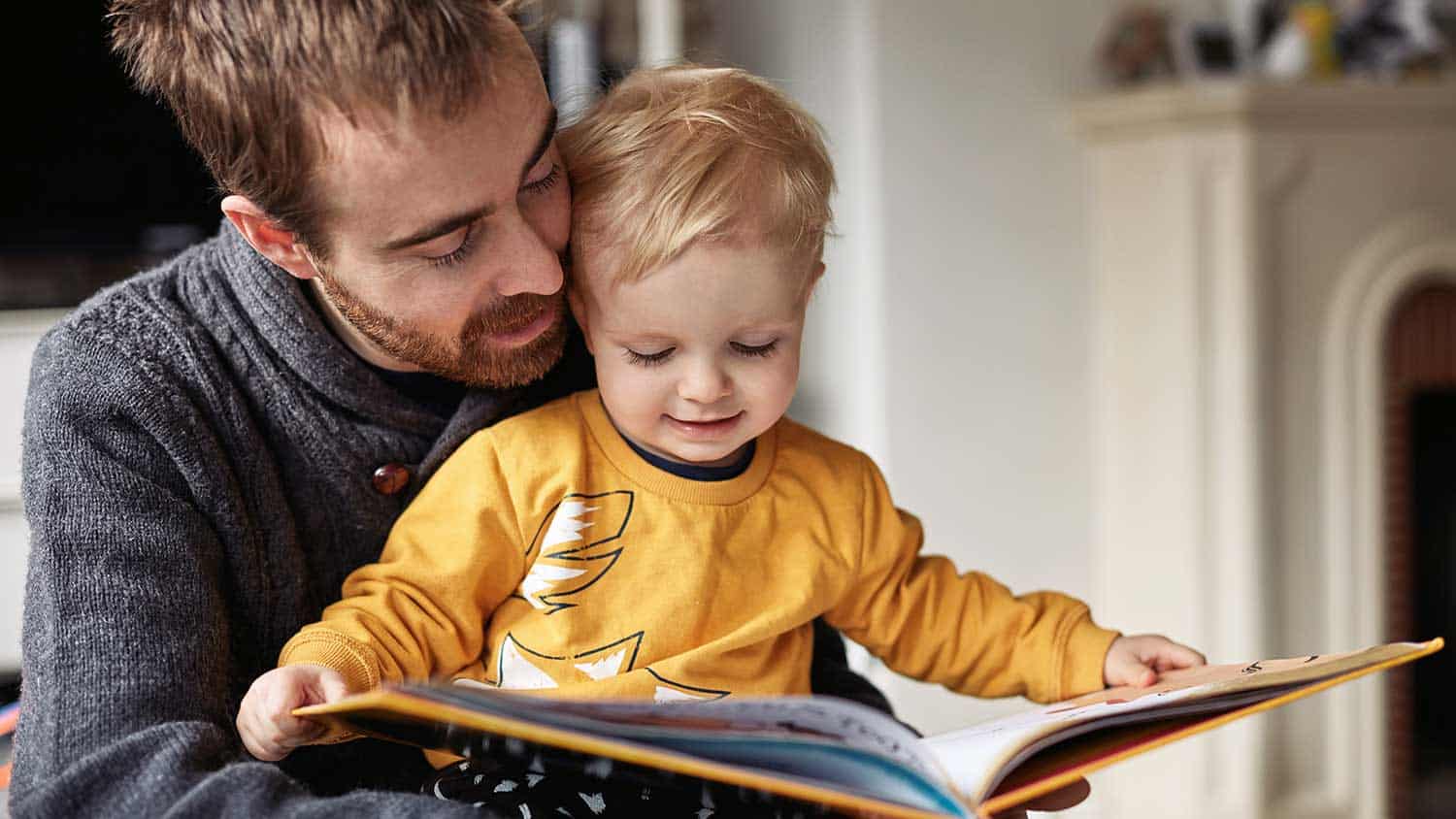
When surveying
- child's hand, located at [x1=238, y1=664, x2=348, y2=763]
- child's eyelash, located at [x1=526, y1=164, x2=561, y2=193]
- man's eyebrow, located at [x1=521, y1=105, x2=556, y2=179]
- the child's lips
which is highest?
man's eyebrow, located at [x1=521, y1=105, x2=556, y2=179]

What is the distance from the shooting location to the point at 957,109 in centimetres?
285

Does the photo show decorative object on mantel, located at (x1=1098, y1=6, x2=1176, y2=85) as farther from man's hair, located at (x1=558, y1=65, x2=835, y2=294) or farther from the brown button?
the brown button

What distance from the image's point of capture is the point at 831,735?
0.79m

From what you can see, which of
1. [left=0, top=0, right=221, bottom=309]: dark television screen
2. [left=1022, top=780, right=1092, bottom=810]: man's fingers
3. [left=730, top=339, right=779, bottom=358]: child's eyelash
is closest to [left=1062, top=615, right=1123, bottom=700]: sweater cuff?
[left=1022, top=780, right=1092, bottom=810]: man's fingers

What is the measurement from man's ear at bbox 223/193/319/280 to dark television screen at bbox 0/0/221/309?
1.86m

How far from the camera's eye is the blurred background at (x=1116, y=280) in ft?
9.11

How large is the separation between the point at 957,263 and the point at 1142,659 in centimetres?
182

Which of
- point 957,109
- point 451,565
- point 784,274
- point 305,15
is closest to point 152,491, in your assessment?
point 451,565

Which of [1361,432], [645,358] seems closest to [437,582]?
[645,358]

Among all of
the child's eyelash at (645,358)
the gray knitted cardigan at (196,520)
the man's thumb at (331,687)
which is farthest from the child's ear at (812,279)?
the man's thumb at (331,687)

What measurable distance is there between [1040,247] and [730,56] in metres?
0.71

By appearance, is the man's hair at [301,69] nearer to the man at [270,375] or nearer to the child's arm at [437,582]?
the man at [270,375]

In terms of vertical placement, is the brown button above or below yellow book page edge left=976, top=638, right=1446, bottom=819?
above

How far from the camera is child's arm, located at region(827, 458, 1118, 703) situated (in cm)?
115
